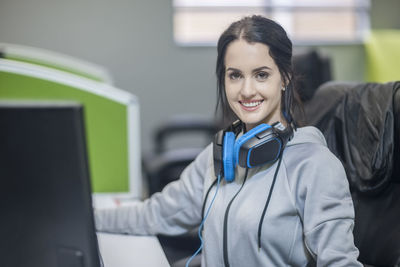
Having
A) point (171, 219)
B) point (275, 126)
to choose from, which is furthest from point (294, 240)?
point (171, 219)

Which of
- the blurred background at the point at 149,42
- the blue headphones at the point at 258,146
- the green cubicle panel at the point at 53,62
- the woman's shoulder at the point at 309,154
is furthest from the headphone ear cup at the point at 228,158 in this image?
the blurred background at the point at 149,42

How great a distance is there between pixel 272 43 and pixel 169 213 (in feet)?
1.57

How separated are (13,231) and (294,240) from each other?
566mm

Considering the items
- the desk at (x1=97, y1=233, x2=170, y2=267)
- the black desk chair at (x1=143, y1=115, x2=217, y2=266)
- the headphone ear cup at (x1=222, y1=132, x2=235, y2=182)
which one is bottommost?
the black desk chair at (x1=143, y1=115, x2=217, y2=266)

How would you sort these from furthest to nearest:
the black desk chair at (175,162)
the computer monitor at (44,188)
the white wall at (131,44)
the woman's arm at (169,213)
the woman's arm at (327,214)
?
the white wall at (131,44) < the black desk chair at (175,162) < the woman's arm at (169,213) < the woman's arm at (327,214) < the computer monitor at (44,188)

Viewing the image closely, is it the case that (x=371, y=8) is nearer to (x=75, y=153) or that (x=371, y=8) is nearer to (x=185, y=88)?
(x=185, y=88)

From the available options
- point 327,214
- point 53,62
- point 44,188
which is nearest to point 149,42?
point 53,62

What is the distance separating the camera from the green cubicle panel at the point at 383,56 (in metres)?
3.21

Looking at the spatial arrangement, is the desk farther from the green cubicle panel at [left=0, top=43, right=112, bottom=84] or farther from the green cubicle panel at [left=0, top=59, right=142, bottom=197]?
the green cubicle panel at [left=0, top=43, right=112, bottom=84]

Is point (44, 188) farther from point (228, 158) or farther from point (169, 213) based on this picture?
point (169, 213)

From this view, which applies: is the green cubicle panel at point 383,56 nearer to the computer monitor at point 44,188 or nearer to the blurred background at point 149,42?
the blurred background at point 149,42

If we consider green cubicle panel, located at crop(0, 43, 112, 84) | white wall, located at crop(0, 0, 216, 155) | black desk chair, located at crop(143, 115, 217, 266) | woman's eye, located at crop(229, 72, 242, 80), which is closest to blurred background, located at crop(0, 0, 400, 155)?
white wall, located at crop(0, 0, 216, 155)

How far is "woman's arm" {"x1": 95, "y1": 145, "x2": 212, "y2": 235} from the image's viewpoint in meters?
1.19

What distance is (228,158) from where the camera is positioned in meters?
1.02
